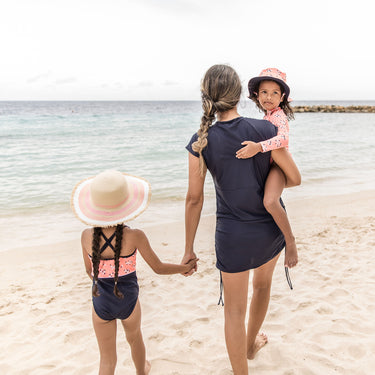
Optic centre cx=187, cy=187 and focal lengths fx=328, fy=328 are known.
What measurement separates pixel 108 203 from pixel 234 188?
2.40 feet

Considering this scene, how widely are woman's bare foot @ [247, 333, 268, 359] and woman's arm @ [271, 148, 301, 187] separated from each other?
1.52 metres

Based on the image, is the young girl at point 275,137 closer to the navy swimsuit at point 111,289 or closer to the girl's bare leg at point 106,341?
the navy swimsuit at point 111,289

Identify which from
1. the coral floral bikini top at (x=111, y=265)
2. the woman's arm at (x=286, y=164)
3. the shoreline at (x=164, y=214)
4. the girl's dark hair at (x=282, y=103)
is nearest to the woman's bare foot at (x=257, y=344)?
the coral floral bikini top at (x=111, y=265)

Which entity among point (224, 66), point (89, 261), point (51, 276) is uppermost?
point (224, 66)

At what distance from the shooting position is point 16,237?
225 inches

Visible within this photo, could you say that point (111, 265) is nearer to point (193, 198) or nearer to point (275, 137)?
point (193, 198)

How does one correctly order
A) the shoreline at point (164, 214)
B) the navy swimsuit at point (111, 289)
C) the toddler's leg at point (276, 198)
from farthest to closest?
the shoreline at point (164, 214), the navy swimsuit at point (111, 289), the toddler's leg at point (276, 198)

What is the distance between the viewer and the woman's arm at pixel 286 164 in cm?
189

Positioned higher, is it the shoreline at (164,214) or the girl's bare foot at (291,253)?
the girl's bare foot at (291,253)

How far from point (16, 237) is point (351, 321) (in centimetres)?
525

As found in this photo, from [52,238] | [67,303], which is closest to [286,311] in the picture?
[67,303]

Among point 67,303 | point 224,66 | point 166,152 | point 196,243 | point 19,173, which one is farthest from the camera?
point 166,152

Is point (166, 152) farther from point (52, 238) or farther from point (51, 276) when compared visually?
point (51, 276)

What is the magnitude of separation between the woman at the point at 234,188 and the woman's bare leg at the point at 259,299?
0.03 metres
